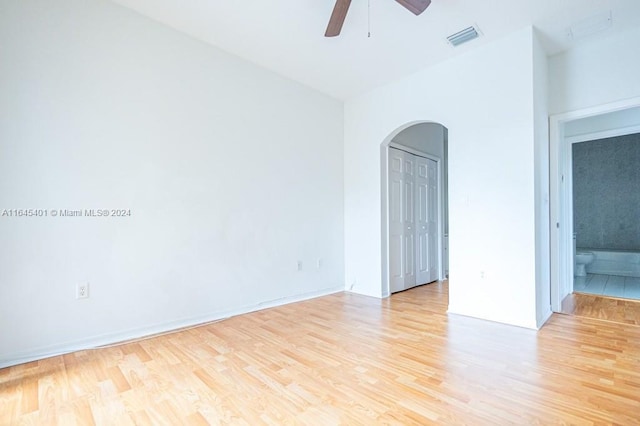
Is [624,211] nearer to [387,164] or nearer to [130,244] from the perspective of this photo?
[387,164]

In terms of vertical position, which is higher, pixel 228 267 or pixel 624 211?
pixel 624 211

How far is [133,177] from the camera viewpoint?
9.15 feet

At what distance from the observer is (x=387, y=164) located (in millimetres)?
4328

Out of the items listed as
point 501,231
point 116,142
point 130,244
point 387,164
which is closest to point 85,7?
point 116,142

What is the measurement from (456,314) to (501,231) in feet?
3.31

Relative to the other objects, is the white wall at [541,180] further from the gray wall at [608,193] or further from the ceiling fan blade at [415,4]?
the gray wall at [608,193]

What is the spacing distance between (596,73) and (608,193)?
164 inches

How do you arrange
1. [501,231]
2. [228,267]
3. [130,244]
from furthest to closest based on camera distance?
1. [228,267]
2. [501,231]
3. [130,244]

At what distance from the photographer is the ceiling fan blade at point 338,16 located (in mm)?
2287

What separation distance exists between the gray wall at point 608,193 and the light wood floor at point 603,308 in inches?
118

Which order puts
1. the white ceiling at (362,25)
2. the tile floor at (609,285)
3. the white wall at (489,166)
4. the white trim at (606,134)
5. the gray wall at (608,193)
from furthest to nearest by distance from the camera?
the gray wall at (608,193) → the tile floor at (609,285) → the white trim at (606,134) → the white wall at (489,166) → the white ceiling at (362,25)

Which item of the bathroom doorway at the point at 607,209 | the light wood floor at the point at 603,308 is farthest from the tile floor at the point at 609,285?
the light wood floor at the point at 603,308

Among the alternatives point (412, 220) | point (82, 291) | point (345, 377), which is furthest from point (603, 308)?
point (82, 291)

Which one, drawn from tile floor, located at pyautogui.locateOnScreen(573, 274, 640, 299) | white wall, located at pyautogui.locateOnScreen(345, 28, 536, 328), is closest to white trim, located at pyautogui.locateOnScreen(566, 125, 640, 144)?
white wall, located at pyautogui.locateOnScreen(345, 28, 536, 328)
